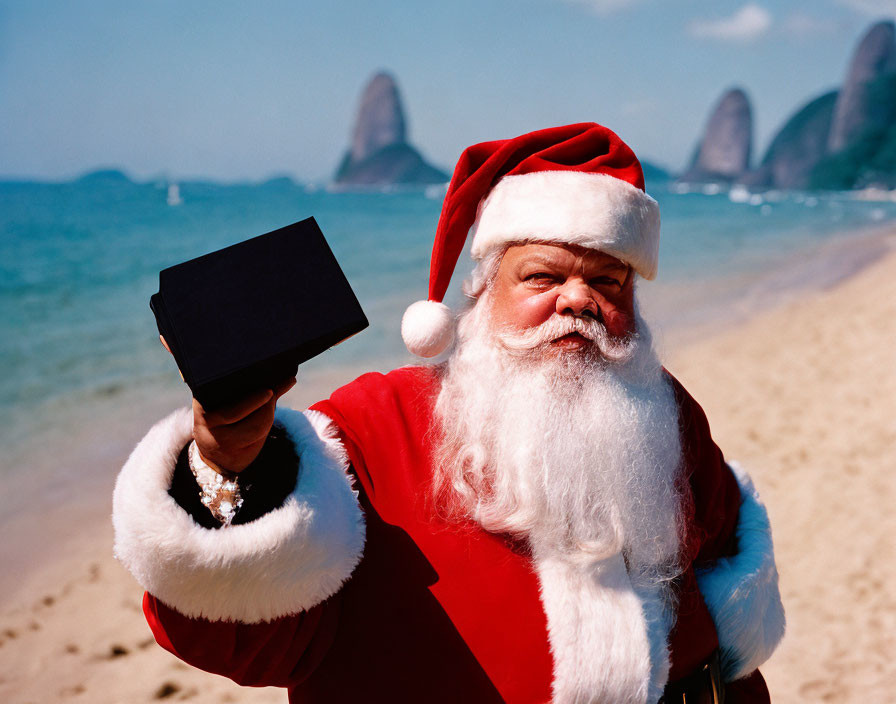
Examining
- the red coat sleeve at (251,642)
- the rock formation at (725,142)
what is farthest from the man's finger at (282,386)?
the rock formation at (725,142)

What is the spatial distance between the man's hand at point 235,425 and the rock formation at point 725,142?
108m

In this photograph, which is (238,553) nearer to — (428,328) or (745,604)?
(428,328)

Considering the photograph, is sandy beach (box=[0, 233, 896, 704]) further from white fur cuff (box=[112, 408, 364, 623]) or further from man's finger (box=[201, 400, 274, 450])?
man's finger (box=[201, 400, 274, 450])

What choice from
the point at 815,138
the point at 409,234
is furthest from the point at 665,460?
the point at 815,138

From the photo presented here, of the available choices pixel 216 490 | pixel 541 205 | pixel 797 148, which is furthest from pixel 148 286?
pixel 797 148

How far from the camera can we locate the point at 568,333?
1.48m

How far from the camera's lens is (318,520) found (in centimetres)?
114

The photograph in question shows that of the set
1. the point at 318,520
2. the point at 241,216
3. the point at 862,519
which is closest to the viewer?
the point at 318,520

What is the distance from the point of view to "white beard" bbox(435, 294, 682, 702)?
4.33ft

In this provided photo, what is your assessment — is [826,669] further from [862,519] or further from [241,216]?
[241,216]

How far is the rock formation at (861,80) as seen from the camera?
76.0 meters

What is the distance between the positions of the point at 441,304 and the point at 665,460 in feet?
1.99

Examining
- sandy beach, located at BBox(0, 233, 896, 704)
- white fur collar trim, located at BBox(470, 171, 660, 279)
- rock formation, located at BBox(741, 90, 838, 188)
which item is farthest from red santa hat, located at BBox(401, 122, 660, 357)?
rock formation, located at BBox(741, 90, 838, 188)

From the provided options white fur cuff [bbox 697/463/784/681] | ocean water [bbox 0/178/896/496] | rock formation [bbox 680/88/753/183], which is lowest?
rock formation [bbox 680/88/753/183]
